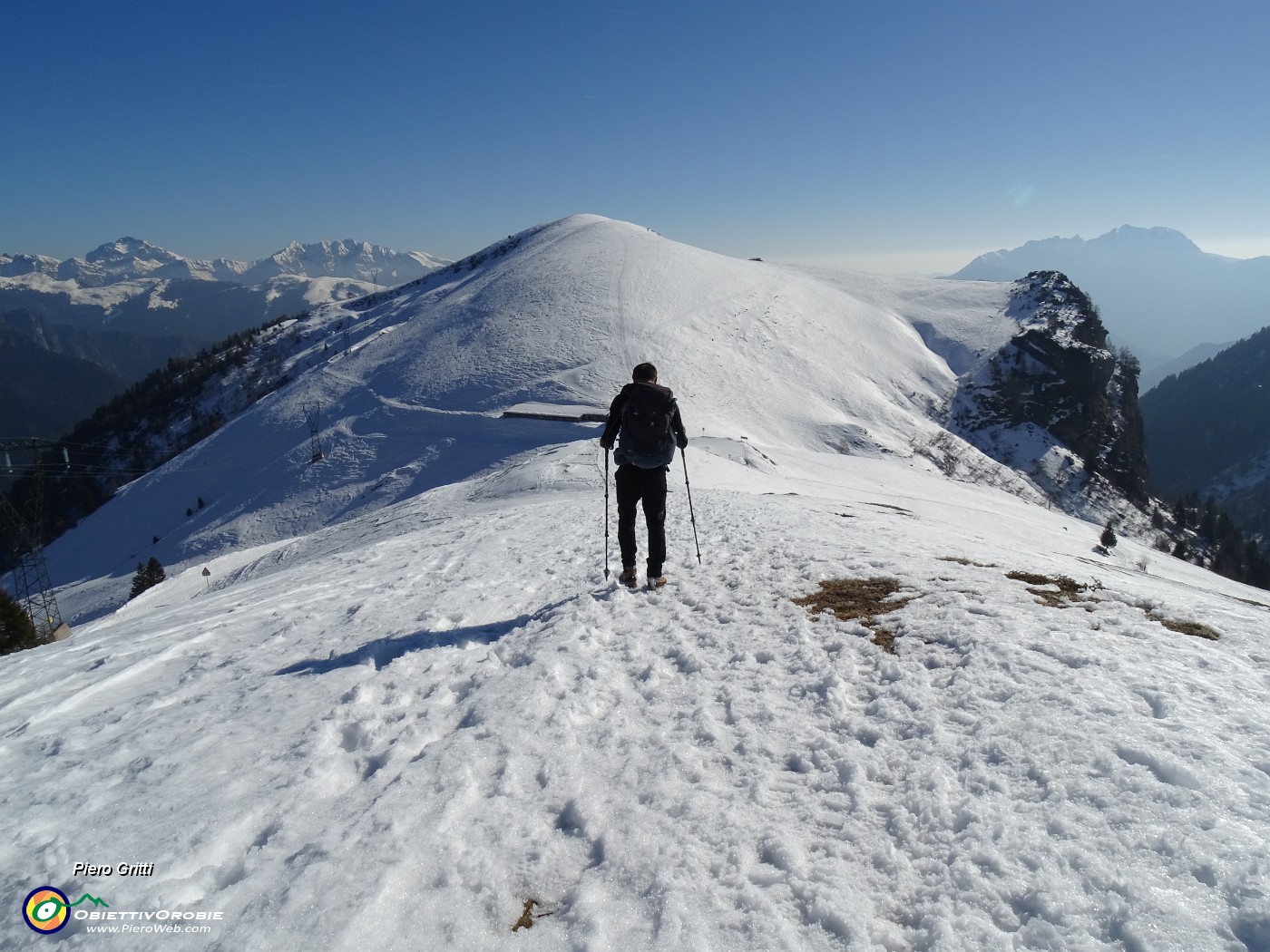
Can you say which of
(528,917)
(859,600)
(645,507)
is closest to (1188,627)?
(859,600)

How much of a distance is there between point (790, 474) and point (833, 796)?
3510 centimetres

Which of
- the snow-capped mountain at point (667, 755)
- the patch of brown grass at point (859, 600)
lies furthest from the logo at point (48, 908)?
the patch of brown grass at point (859, 600)

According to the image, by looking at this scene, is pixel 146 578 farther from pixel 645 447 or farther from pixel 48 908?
pixel 48 908

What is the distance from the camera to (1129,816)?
405 centimetres

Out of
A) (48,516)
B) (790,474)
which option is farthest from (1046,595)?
(48,516)

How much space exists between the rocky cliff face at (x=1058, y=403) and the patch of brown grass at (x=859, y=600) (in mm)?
89048

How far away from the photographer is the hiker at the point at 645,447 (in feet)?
29.2

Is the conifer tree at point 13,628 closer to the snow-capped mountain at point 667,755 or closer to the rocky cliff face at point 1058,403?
the snow-capped mountain at point 667,755

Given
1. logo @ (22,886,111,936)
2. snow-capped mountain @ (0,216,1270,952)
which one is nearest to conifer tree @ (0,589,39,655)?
snow-capped mountain @ (0,216,1270,952)

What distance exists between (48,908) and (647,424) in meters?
7.22

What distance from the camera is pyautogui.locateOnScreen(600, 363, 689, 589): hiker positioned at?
8.90 metres

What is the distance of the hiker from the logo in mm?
6534

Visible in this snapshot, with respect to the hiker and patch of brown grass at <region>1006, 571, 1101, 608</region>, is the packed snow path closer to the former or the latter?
patch of brown grass at <region>1006, 571, 1101, 608</region>

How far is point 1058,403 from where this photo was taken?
10312cm
